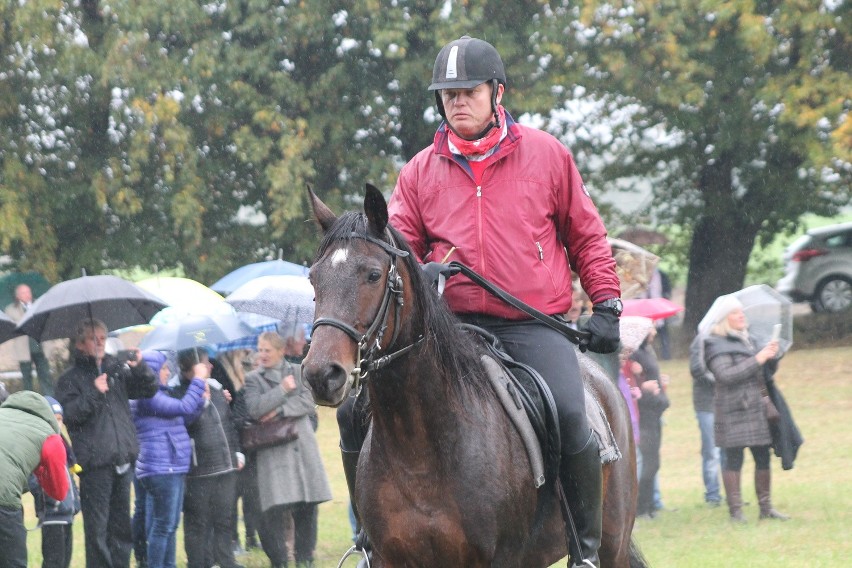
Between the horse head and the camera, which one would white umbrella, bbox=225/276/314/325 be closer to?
the camera

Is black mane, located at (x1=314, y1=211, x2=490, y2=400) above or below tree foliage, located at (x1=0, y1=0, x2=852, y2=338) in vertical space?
below

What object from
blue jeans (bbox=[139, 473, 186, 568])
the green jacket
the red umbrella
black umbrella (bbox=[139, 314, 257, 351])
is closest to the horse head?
the green jacket

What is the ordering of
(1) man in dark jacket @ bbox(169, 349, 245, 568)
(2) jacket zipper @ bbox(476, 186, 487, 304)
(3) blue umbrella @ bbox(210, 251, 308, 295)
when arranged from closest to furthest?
1. (2) jacket zipper @ bbox(476, 186, 487, 304)
2. (1) man in dark jacket @ bbox(169, 349, 245, 568)
3. (3) blue umbrella @ bbox(210, 251, 308, 295)

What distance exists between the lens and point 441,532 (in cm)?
506

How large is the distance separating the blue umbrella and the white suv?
16.9 m

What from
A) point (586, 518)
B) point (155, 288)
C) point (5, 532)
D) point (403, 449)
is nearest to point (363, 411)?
point (403, 449)

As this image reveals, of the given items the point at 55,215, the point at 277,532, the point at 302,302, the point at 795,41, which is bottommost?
the point at 277,532

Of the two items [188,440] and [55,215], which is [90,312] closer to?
[188,440]

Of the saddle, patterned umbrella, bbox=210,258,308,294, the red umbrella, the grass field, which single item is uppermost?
→ patterned umbrella, bbox=210,258,308,294

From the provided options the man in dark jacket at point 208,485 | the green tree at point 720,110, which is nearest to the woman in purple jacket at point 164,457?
the man in dark jacket at point 208,485

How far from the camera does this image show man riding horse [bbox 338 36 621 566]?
5555 millimetres

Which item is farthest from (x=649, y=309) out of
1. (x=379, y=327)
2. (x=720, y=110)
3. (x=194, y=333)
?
(x=720, y=110)

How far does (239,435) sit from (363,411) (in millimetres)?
5105

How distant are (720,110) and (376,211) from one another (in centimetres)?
2151
